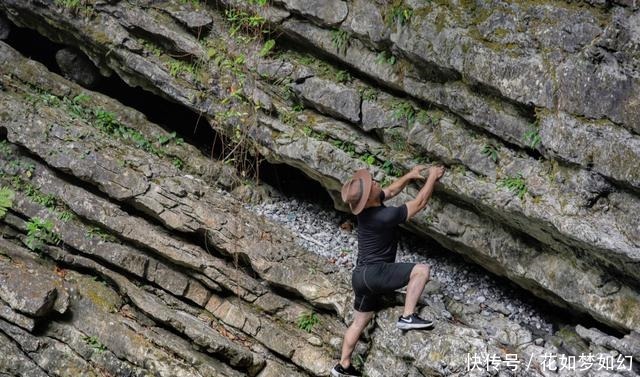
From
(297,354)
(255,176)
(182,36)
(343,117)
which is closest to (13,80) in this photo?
(182,36)

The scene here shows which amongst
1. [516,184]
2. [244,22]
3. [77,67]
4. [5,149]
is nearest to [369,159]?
[516,184]

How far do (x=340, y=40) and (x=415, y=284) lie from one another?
3.76 meters

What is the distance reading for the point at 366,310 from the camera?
27.9 ft

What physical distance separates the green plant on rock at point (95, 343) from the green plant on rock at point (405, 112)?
4940mm

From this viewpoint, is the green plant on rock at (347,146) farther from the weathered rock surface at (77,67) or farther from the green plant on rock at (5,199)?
the weathered rock surface at (77,67)

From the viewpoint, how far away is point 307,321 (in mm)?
9148

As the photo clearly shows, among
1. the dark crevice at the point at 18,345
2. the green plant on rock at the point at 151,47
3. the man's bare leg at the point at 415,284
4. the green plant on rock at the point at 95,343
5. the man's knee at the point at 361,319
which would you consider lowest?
the dark crevice at the point at 18,345

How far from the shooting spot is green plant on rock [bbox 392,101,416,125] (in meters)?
9.38

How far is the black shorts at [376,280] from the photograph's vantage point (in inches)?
327

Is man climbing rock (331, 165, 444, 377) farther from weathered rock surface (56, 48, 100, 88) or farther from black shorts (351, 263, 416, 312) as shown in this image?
weathered rock surface (56, 48, 100, 88)

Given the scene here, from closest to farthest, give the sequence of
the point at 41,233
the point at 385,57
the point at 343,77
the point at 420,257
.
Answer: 1. the point at 385,57
2. the point at 41,233
3. the point at 343,77
4. the point at 420,257

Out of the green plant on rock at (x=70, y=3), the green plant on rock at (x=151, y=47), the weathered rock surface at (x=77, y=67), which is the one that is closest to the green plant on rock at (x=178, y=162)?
the green plant on rock at (x=151, y=47)

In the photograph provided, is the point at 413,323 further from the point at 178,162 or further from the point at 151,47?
the point at 151,47

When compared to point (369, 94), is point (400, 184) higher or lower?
lower
